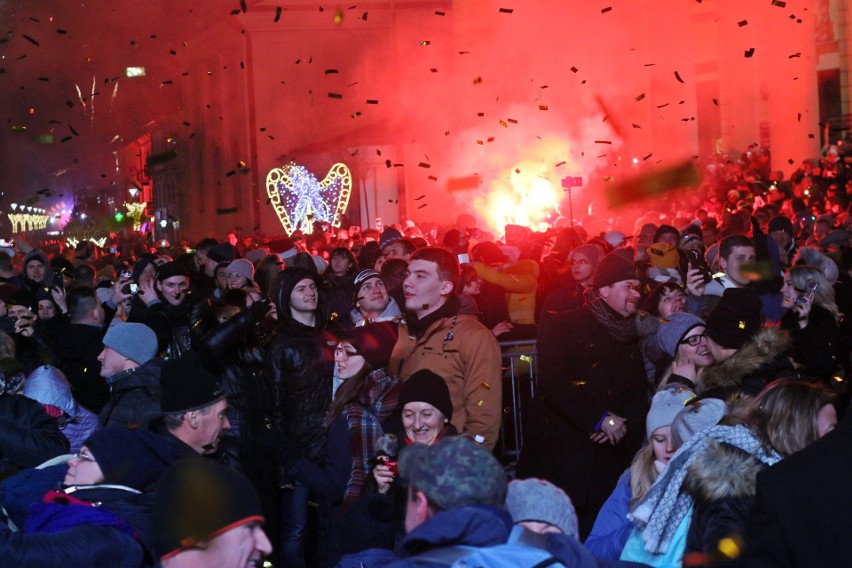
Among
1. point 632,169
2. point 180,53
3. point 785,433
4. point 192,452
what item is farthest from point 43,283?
point 180,53

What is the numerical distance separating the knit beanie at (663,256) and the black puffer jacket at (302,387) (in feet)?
13.7

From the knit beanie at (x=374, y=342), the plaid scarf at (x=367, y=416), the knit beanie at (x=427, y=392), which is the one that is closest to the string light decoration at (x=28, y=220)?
the knit beanie at (x=374, y=342)

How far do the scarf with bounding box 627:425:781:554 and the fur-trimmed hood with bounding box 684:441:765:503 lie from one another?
4cm

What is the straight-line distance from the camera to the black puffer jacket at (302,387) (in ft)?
19.9

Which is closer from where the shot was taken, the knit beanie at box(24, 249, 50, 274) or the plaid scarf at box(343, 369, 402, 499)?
the plaid scarf at box(343, 369, 402, 499)

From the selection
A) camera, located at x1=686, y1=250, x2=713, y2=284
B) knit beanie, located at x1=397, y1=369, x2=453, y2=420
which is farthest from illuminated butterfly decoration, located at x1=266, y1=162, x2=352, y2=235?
knit beanie, located at x1=397, y1=369, x2=453, y2=420

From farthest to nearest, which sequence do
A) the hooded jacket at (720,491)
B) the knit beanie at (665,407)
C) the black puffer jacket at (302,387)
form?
1. the black puffer jacket at (302,387)
2. the knit beanie at (665,407)
3. the hooded jacket at (720,491)

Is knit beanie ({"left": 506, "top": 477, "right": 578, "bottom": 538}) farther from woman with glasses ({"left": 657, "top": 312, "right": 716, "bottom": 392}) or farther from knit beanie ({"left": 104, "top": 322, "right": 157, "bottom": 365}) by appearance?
knit beanie ({"left": 104, "top": 322, "right": 157, "bottom": 365})

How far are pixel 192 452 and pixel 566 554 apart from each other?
5.35ft

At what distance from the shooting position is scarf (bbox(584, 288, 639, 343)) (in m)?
6.16

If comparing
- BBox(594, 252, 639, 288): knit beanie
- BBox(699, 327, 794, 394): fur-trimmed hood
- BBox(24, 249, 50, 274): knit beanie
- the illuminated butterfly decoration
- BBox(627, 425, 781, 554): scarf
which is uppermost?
the illuminated butterfly decoration

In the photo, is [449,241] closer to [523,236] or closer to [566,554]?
[523,236]

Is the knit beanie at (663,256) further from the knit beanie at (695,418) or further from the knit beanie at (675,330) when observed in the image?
the knit beanie at (695,418)

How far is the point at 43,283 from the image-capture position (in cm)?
1133
